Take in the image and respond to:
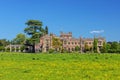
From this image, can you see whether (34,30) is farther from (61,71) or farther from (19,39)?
(61,71)

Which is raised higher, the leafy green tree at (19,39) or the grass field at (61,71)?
the leafy green tree at (19,39)

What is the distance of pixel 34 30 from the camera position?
412 feet

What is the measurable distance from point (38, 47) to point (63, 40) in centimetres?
1358

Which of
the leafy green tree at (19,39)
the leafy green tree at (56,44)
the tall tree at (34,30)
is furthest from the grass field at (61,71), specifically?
the leafy green tree at (19,39)

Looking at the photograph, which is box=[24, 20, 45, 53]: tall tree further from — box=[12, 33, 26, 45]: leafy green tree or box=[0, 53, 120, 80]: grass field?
box=[0, 53, 120, 80]: grass field

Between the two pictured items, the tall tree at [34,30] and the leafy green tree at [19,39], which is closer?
the tall tree at [34,30]

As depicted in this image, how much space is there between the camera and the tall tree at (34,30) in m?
122

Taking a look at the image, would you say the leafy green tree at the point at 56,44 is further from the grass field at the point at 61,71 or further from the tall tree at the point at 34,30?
the grass field at the point at 61,71

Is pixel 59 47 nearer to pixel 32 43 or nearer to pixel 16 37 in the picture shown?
pixel 32 43

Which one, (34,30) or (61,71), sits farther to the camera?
(34,30)

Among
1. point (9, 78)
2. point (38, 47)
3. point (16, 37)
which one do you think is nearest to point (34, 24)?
point (38, 47)

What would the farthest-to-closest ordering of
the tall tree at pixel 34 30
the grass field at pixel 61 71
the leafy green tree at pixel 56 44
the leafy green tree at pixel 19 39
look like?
the leafy green tree at pixel 19 39 → the leafy green tree at pixel 56 44 → the tall tree at pixel 34 30 → the grass field at pixel 61 71

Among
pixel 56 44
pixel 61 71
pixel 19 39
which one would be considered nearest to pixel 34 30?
pixel 56 44

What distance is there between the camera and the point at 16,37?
186750mm
